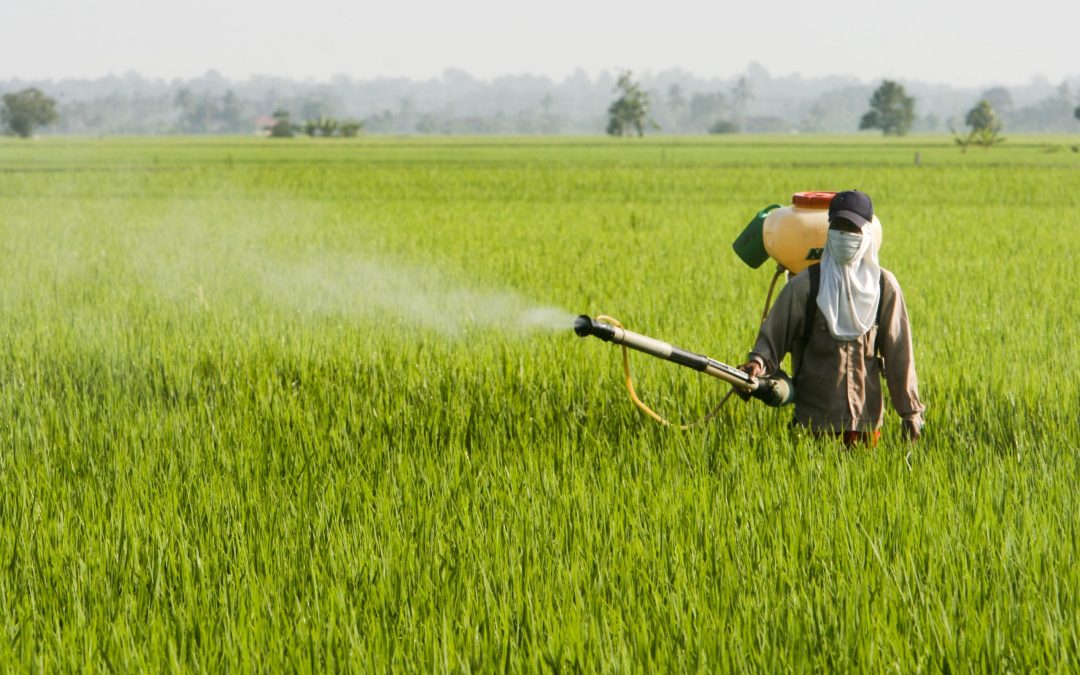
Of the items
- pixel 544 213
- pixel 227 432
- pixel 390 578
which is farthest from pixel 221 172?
pixel 390 578

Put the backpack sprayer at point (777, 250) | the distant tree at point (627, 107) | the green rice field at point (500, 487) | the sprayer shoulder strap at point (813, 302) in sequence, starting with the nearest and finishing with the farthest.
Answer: the green rice field at point (500, 487) → the backpack sprayer at point (777, 250) → the sprayer shoulder strap at point (813, 302) → the distant tree at point (627, 107)

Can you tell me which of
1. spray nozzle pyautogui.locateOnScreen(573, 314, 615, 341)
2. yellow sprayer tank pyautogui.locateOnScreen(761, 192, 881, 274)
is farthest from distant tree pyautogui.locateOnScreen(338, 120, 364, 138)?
spray nozzle pyautogui.locateOnScreen(573, 314, 615, 341)

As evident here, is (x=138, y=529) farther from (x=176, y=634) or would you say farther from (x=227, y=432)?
(x=227, y=432)

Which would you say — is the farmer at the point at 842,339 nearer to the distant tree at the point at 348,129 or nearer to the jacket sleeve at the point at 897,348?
the jacket sleeve at the point at 897,348

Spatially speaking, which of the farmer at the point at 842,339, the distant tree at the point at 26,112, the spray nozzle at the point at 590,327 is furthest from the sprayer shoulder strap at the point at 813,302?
the distant tree at the point at 26,112

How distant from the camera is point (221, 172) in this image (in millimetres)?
29188

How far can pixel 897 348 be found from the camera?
3.68 m

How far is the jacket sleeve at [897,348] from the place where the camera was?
12.0 feet

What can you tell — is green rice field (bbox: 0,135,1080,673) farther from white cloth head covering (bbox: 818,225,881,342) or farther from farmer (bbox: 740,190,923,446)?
white cloth head covering (bbox: 818,225,881,342)

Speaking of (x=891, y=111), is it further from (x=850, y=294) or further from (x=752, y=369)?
(x=752, y=369)

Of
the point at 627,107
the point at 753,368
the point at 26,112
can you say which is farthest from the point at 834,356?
the point at 26,112

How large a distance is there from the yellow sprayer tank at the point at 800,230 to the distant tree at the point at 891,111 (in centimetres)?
11187

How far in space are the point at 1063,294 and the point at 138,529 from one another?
675 centimetres

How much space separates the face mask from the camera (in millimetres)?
3500
